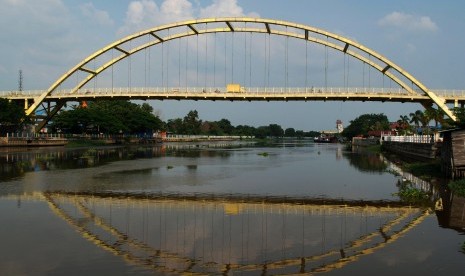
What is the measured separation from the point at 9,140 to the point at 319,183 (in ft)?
182

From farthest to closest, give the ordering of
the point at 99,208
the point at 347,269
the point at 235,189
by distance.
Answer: the point at 235,189, the point at 99,208, the point at 347,269

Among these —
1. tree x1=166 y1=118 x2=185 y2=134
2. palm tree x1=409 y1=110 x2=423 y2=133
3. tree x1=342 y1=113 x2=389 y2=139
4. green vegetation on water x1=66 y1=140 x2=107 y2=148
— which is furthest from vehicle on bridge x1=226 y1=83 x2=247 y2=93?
tree x1=166 y1=118 x2=185 y2=134

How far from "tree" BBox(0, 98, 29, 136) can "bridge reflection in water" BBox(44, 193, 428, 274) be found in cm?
Answer: 5390

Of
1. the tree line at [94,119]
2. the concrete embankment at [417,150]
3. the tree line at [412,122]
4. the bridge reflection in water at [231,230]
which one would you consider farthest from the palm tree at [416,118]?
the bridge reflection in water at [231,230]

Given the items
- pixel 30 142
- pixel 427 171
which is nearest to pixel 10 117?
pixel 30 142

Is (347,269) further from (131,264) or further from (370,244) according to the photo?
(131,264)

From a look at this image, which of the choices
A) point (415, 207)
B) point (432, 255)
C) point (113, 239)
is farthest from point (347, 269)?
point (415, 207)

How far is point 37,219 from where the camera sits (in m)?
13.7

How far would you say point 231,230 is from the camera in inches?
491

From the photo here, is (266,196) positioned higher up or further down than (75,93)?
further down

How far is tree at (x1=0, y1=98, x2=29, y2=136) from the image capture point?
65.5 meters

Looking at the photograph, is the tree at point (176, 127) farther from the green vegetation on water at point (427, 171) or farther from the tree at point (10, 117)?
the green vegetation on water at point (427, 171)

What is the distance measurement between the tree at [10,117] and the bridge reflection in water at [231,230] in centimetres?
5390

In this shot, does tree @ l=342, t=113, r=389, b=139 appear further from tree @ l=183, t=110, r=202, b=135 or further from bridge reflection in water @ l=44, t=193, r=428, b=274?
bridge reflection in water @ l=44, t=193, r=428, b=274
